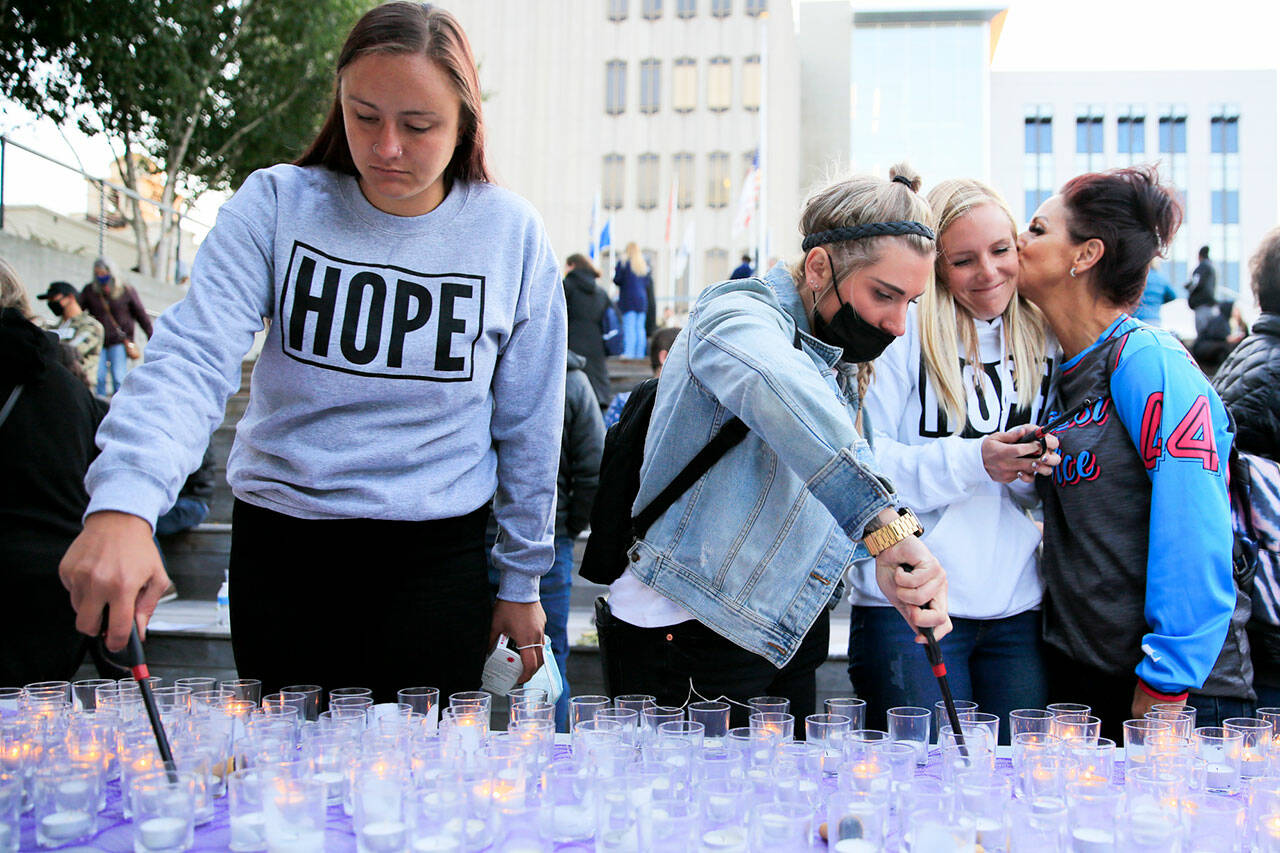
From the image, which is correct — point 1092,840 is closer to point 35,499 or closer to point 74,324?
point 35,499

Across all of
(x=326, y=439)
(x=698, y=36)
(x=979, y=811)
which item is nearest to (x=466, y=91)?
(x=326, y=439)

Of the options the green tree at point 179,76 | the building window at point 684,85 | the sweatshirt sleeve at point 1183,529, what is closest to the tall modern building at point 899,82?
the building window at point 684,85

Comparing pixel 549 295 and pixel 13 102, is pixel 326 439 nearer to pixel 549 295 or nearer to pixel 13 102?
pixel 549 295

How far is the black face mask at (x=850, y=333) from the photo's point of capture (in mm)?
2041

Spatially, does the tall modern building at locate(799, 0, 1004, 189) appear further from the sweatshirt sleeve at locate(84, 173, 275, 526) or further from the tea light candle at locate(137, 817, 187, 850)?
the tea light candle at locate(137, 817, 187, 850)

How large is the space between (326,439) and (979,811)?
133cm

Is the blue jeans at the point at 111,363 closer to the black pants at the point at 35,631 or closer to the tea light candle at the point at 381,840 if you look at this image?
the black pants at the point at 35,631

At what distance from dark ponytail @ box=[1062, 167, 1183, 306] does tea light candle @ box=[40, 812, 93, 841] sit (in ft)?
8.12

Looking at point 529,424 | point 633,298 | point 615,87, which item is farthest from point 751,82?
point 529,424

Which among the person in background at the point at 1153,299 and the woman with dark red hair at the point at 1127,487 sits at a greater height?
the person in background at the point at 1153,299

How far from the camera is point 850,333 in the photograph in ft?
6.73

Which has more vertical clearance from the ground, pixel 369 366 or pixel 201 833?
pixel 369 366

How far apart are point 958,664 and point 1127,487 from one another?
1.91ft

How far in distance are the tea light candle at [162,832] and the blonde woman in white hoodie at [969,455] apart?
5.16 ft
